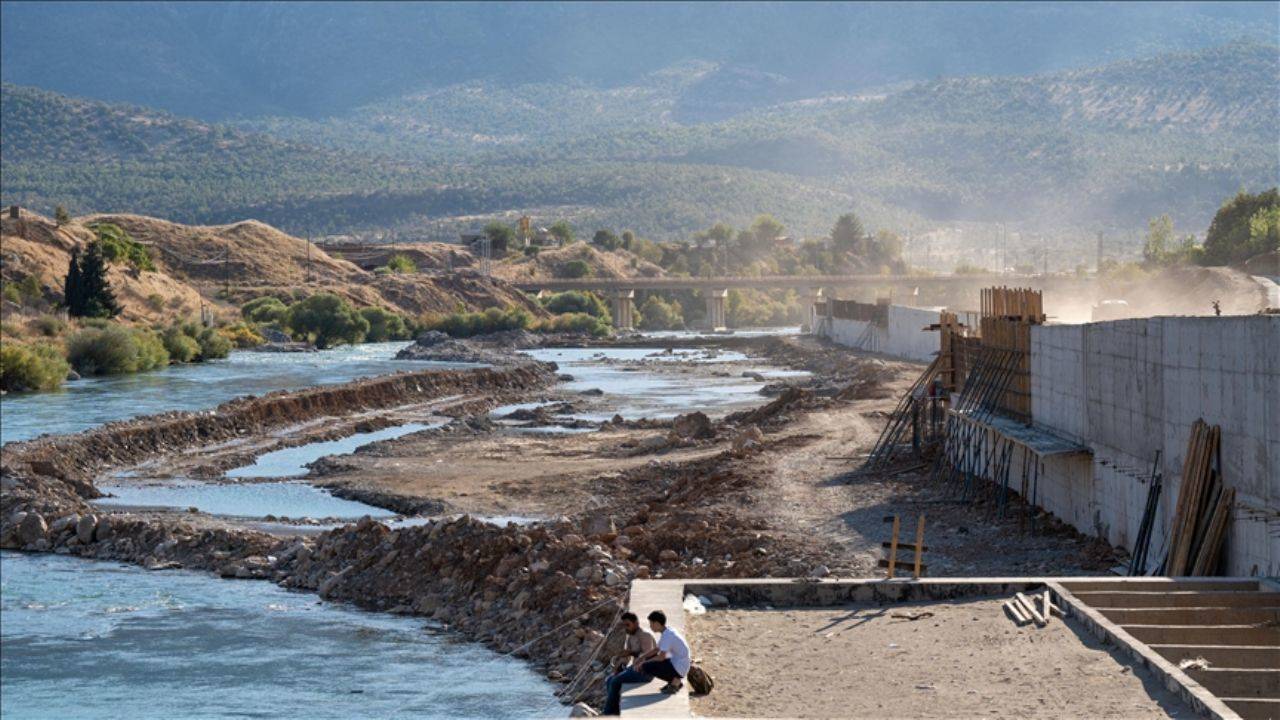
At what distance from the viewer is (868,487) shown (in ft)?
104

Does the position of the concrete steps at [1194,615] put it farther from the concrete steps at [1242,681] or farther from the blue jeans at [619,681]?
the blue jeans at [619,681]

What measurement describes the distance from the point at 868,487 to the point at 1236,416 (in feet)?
46.5

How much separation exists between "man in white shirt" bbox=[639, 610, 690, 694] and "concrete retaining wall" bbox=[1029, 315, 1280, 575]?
249 inches

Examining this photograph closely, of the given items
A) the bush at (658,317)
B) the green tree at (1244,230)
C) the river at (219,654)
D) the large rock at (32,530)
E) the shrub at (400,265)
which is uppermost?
the green tree at (1244,230)

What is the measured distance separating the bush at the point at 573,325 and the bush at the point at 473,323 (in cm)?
466

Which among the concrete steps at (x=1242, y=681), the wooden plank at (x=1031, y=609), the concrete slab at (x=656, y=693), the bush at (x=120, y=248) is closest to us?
the concrete slab at (x=656, y=693)

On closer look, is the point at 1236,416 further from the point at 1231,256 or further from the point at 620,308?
the point at 620,308

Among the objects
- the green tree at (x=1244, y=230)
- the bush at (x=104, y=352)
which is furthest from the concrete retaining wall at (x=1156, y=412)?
the bush at (x=104, y=352)

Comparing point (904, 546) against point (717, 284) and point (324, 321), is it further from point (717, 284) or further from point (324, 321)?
point (717, 284)

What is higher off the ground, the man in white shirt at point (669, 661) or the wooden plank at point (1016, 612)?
the man in white shirt at point (669, 661)

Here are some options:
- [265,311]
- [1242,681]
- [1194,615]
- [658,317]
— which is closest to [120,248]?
[265,311]

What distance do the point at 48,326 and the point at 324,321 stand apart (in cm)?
3037

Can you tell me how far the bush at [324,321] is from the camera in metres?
121

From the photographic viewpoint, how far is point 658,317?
611ft
